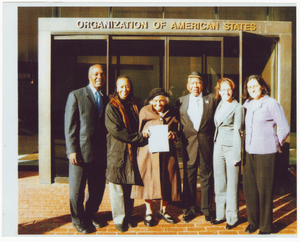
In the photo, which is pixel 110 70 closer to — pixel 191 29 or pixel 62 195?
pixel 191 29

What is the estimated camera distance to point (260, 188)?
347 centimetres

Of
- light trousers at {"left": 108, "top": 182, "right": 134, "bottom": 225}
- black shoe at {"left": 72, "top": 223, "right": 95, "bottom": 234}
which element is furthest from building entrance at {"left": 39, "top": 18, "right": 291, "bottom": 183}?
light trousers at {"left": 108, "top": 182, "right": 134, "bottom": 225}

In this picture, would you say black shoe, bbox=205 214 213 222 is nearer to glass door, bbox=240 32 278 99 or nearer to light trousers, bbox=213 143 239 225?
light trousers, bbox=213 143 239 225

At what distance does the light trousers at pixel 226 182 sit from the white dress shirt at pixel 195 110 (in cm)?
45

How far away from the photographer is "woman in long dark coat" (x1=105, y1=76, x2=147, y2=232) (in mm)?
3447

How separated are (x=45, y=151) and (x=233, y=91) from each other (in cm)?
440

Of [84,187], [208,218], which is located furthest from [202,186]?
[84,187]

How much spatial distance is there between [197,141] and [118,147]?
1235 millimetres

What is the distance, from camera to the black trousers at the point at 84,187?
3.57m

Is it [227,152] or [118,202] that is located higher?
[227,152]

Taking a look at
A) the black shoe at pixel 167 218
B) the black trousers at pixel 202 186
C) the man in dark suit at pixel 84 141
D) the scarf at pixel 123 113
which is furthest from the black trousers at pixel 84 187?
the black trousers at pixel 202 186

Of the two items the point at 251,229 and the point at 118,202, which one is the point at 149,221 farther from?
the point at 251,229

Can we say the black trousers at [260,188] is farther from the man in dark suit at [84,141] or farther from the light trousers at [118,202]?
the man in dark suit at [84,141]

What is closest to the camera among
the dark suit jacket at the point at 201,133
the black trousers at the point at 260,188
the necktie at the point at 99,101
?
the black trousers at the point at 260,188
